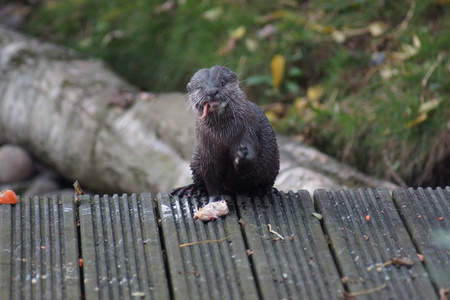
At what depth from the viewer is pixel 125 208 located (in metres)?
3.16

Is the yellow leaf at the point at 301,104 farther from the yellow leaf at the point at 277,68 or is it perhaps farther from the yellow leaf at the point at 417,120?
the yellow leaf at the point at 417,120

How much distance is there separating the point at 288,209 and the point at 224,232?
360 mm

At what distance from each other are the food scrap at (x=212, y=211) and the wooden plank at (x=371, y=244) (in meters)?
Answer: 0.45

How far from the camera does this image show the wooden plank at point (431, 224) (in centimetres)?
285

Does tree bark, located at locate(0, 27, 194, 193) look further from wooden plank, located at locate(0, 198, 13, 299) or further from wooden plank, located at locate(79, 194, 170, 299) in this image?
wooden plank, located at locate(0, 198, 13, 299)

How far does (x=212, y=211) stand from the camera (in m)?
3.12

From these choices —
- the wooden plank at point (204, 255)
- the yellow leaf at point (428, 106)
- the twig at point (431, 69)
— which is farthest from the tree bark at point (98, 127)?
the wooden plank at point (204, 255)

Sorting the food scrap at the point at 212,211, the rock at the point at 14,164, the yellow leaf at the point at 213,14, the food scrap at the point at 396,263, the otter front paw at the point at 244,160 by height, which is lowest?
the food scrap at the point at 396,263

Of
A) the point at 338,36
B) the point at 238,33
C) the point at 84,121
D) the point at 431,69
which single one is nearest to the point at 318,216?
the point at 431,69

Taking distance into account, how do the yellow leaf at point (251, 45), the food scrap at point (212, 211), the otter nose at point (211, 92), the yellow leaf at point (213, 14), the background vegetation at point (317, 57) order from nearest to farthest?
the food scrap at point (212, 211) → the otter nose at point (211, 92) → the background vegetation at point (317, 57) → the yellow leaf at point (251, 45) → the yellow leaf at point (213, 14)

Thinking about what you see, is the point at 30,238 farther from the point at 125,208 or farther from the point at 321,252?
the point at 321,252

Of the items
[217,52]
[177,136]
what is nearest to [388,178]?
[177,136]

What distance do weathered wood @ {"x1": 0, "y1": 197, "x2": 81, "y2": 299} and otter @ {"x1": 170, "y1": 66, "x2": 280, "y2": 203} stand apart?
1.98 feet

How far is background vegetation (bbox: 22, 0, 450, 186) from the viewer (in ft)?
17.7
